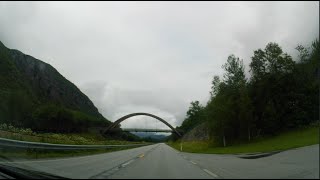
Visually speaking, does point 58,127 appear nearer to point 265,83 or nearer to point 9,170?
point 265,83

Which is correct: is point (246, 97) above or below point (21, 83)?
above

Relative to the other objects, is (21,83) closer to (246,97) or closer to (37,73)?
(37,73)

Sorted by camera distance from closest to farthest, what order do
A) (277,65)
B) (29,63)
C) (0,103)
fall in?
(0,103)
(29,63)
(277,65)

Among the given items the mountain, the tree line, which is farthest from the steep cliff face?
the tree line

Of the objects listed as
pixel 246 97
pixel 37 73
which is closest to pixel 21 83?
pixel 37 73

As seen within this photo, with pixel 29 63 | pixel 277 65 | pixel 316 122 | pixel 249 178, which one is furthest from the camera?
pixel 277 65

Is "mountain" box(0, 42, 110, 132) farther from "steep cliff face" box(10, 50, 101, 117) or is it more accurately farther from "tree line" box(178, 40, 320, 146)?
"tree line" box(178, 40, 320, 146)

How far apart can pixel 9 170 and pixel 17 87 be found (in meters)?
7.49

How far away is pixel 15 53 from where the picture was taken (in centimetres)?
2012

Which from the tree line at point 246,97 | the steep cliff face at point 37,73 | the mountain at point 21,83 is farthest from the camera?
the tree line at point 246,97

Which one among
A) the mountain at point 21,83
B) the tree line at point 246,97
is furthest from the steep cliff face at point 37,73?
the tree line at point 246,97

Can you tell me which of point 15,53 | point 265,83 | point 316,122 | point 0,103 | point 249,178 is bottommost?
point 249,178

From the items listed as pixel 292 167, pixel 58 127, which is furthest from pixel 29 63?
pixel 58 127

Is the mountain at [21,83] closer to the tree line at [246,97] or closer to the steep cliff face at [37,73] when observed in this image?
the steep cliff face at [37,73]
